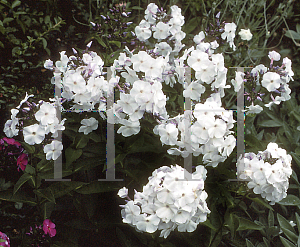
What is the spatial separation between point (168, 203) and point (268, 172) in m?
0.46

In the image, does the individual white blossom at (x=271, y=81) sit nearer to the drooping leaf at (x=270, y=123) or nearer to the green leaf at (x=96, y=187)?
the drooping leaf at (x=270, y=123)

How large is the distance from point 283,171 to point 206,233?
1.89 ft

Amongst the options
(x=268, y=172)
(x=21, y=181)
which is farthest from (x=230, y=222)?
(x=21, y=181)

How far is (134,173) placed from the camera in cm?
148

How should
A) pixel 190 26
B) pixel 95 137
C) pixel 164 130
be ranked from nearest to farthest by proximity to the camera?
1. pixel 164 130
2. pixel 95 137
3. pixel 190 26

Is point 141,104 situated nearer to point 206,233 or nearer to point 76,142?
point 76,142

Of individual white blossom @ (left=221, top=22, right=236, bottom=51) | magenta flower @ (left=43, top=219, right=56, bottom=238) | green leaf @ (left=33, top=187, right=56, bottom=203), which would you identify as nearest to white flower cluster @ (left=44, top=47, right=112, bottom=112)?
green leaf @ (left=33, top=187, right=56, bottom=203)

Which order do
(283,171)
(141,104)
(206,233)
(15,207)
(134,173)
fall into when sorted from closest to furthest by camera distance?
(141,104) → (283,171) → (134,173) → (206,233) → (15,207)

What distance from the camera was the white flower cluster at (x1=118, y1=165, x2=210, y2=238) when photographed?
3.57 ft

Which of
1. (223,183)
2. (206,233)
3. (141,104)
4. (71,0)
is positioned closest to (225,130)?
(141,104)

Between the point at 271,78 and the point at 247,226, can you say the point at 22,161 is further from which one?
the point at 271,78

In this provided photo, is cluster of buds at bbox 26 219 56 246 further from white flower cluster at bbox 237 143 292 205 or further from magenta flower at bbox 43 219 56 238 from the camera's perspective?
white flower cluster at bbox 237 143 292 205

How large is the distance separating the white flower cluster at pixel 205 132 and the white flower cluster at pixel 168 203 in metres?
0.12

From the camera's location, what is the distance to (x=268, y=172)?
1283mm
